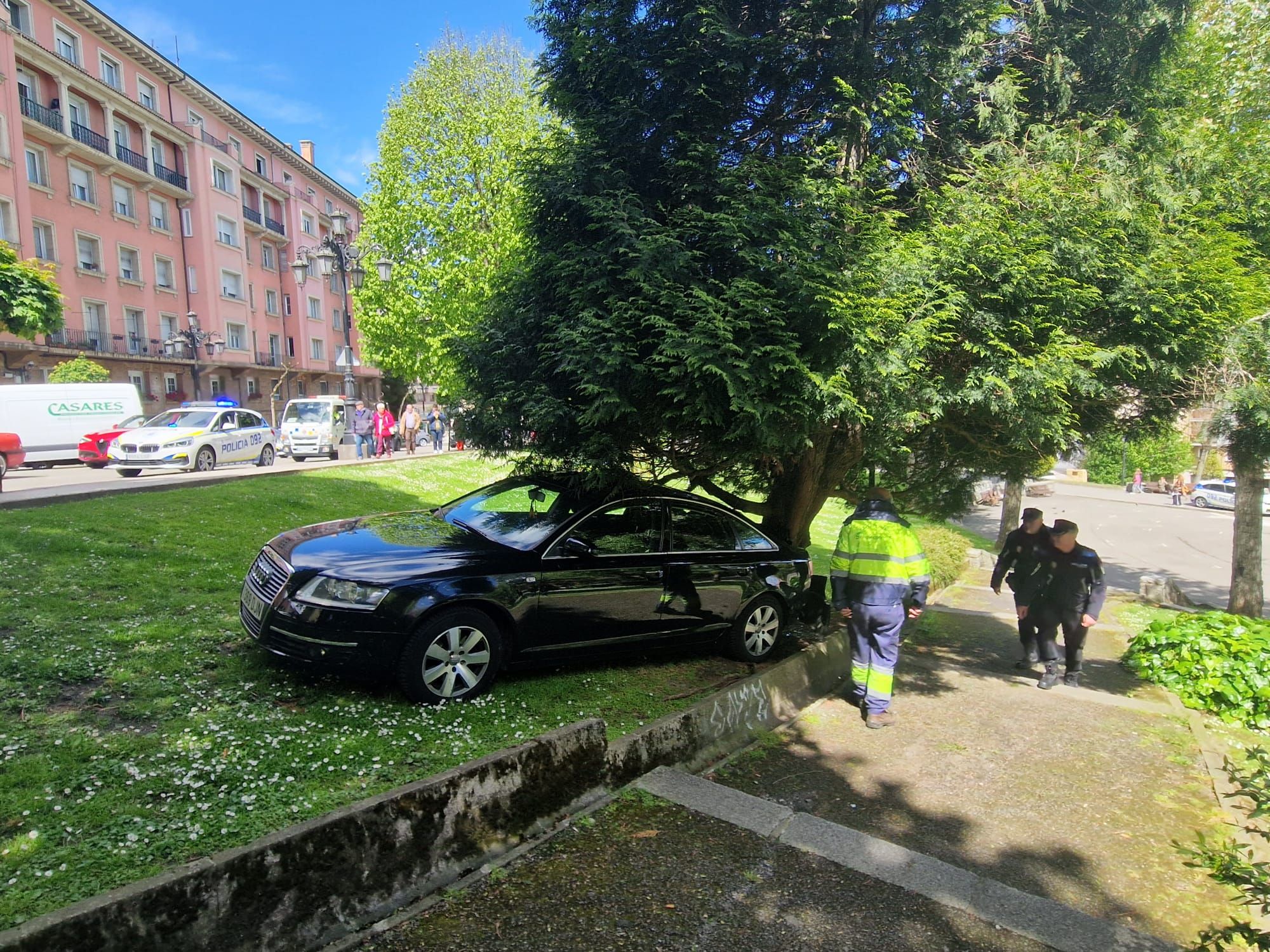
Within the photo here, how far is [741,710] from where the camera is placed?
5242 millimetres

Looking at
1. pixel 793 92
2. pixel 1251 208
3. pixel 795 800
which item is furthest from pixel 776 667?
pixel 1251 208

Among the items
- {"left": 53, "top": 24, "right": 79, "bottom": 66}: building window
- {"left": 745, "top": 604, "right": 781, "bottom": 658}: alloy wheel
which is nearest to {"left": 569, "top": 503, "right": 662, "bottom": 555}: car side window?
{"left": 745, "top": 604, "right": 781, "bottom": 658}: alloy wheel

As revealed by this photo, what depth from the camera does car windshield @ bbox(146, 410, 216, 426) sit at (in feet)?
57.7

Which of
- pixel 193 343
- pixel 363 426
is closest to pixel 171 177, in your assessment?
pixel 193 343

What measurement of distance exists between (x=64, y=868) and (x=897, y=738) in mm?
4914

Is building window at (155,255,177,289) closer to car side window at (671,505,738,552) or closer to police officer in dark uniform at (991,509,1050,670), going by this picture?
car side window at (671,505,738,552)

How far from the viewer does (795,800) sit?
4.42 m

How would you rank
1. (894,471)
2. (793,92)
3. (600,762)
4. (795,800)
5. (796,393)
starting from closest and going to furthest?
1. (600,762)
2. (795,800)
3. (796,393)
4. (793,92)
5. (894,471)

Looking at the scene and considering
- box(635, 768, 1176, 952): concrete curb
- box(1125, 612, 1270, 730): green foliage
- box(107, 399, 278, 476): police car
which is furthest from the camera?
box(107, 399, 278, 476): police car

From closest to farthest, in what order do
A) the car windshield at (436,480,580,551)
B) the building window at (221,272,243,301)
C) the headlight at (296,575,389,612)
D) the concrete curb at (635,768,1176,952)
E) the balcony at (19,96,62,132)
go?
the concrete curb at (635,768,1176,952) < the headlight at (296,575,389,612) < the car windshield at (436,480,580,551) < the balcony at (19,96,62,132) < the building window at (221,272,243,301)

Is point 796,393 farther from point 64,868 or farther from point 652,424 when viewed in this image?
point 64,868

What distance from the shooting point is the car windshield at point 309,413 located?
24734 millimetres

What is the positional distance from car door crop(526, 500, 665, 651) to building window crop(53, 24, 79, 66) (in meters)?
36.9

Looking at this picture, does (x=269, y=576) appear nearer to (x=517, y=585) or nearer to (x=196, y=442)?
(x=517, y=585)
